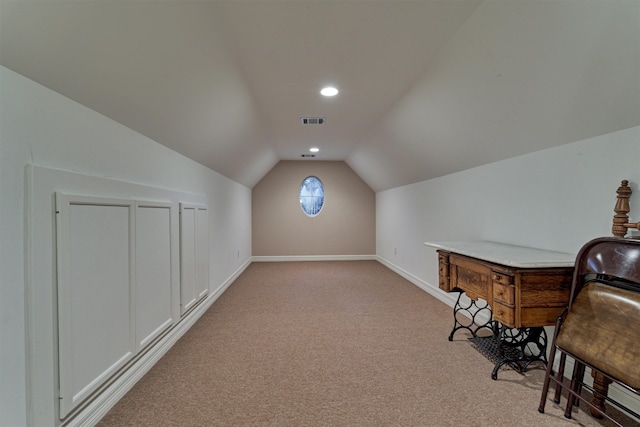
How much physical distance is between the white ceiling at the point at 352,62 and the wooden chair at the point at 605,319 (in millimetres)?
790

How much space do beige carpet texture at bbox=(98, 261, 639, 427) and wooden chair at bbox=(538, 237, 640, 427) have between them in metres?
0.42

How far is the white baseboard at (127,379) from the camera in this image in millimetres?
1446

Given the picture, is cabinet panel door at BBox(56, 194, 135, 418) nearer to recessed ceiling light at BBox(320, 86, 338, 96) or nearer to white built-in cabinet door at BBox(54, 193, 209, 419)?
white built-in cabinet door at BBox(54, 193, 209, 419)

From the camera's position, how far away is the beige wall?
6449mm

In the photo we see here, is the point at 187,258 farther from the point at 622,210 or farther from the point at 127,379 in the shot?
the point at 622,210

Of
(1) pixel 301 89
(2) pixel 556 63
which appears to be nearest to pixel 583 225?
(2) pixel 556 63

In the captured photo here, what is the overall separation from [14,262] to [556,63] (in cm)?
274

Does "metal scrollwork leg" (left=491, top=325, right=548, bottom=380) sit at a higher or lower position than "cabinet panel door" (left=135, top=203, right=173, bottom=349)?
lower

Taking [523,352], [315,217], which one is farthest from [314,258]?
[523,352]

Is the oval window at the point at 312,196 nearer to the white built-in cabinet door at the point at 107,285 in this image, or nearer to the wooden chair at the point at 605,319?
the white built-in cabinet door at the point at 107,285

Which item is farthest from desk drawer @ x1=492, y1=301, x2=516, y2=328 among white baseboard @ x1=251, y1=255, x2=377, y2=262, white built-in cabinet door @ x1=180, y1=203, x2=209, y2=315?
white baseboard @ x1=251, y1=255, x2=377, y2=262

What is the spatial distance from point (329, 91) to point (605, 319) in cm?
248

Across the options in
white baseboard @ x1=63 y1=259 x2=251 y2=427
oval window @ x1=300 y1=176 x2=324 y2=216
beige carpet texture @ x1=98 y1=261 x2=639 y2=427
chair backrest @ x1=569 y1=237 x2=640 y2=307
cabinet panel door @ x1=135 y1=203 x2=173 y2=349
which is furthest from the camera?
oval window @ x1=300 y1=176 x2=324 y2=216

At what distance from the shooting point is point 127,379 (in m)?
1.78
